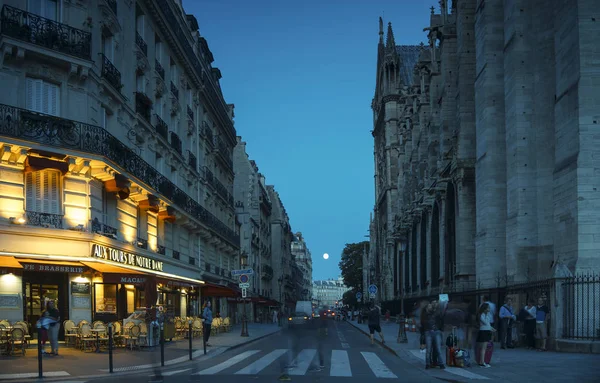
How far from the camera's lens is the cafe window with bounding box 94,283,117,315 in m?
24.5

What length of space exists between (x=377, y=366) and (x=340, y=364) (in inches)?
38.3

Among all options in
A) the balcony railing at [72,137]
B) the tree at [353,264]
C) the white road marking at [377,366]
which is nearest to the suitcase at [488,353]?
the white road marking at [377,366]

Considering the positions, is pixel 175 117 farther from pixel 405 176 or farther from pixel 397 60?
pixel 397 60

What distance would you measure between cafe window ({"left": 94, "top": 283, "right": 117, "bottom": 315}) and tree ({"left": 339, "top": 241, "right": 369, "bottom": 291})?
10216cm

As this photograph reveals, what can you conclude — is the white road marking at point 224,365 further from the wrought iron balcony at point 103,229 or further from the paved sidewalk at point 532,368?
the wrought iron balcony at point 103,229

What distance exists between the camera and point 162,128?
109 ft

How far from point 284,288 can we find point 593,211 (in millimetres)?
89608

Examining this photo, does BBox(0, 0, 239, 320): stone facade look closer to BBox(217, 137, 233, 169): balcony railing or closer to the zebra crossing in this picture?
the zebra crossing

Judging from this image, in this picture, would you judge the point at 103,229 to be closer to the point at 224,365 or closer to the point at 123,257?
the point at 123,257

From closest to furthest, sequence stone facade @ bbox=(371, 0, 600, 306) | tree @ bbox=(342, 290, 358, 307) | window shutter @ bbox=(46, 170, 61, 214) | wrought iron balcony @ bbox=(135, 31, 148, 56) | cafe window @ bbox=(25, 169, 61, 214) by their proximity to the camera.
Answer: cafe window @ bbox=(25, 169, 61, 214) < stone facade @ bbox=(371, 0, 600, 306) < window shutter @ bbox=(46, 170, 61, 214) < wrought iron balcony @ bbox=(135, 31, 148, 56) < tree @ bbox=(342, 290, 358, 307)

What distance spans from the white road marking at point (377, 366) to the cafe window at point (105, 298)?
9283 millimetres

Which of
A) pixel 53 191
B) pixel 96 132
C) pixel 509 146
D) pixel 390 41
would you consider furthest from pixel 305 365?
pixel 390 41

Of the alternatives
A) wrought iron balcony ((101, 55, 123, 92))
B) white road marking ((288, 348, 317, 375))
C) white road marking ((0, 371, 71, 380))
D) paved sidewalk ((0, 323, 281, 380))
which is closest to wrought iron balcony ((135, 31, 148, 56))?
wrought iron balcony ((101, 55, 123, 92))

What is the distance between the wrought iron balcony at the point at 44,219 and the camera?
2114 centimetres
